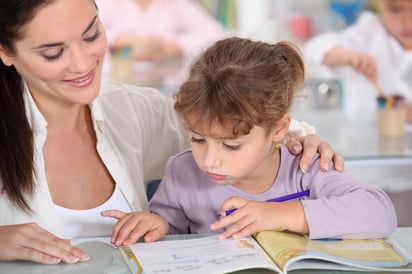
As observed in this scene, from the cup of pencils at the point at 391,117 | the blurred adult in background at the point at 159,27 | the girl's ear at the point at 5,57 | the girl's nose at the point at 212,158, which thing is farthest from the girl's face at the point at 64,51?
the blurred adult in background at the point at 159,27

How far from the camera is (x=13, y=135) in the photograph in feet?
5.58

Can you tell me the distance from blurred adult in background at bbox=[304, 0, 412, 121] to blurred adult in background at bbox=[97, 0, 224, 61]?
0.53m

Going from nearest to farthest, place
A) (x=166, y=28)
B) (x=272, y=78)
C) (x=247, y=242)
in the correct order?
(x=247, y=242) < (x=272, y=78) < (x=166, y=28)

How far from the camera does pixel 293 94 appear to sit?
4.95 feet

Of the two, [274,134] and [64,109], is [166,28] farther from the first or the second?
[274,134]

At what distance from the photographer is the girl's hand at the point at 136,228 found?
136 cm

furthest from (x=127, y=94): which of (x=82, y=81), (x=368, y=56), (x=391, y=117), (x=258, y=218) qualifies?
(x=368, y=56)

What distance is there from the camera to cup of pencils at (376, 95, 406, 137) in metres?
3.33

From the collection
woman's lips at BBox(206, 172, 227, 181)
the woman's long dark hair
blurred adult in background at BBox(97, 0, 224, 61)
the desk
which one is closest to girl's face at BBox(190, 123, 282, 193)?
woman's lips at BBox(206, 172, 227, 181)

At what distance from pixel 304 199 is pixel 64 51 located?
0.55 meters

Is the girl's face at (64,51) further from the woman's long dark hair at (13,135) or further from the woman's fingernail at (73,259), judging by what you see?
the woman's fingernail at (73,259)

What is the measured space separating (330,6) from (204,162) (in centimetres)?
279

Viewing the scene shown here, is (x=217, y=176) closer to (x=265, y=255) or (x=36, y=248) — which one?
(x=265, y=255)

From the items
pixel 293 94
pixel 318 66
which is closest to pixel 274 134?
pixel 293 94
